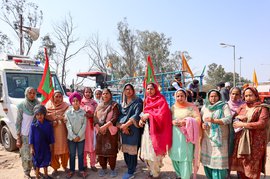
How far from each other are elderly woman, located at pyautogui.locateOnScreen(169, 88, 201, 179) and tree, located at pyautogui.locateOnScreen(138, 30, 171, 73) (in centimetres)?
2337

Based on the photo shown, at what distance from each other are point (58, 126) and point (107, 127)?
2.71ft

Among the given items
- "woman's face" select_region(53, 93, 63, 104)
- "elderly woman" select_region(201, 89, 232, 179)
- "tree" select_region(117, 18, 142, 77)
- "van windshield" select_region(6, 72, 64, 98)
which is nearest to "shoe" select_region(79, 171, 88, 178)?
"woman's face" select_region(53, 93, 63, 104)

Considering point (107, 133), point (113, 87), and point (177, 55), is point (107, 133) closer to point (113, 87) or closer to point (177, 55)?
point (113, 87)

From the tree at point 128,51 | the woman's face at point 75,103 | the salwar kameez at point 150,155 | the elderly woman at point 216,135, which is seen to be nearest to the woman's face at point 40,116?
the woman's face at point 75,103

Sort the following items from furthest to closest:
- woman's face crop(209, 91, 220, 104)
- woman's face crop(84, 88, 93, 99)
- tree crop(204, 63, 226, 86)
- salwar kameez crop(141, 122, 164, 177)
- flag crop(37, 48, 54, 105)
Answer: tree crop(204, 63, 226, 86)
flag crop(37, 48, 54, 105)
woman's face crop(84, 88, 93, 99)
salwar kameez crop(141, 122, 164, 177)
woman's face crop(209, 91, 220, 104)

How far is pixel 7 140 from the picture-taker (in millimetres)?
5941

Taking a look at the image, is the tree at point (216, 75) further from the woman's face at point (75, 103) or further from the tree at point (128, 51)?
the woman's face at point (75, 103)

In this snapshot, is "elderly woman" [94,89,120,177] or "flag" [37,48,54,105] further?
"flag" [37,48,54,105]

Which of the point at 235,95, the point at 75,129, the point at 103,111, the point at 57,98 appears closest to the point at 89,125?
the point at 75,129

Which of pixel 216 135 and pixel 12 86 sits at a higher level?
pixel 12 86

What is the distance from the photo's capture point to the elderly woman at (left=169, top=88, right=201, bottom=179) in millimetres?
3334

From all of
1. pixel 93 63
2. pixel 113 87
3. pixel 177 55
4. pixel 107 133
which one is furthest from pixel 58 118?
pixel 177 55

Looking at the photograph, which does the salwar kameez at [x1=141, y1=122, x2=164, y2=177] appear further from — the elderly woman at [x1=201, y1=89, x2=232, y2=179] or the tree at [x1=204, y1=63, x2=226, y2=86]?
the tree at [x1=204, y1=63, x2=226, y2=86]

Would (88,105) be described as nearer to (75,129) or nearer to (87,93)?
(87,93)
